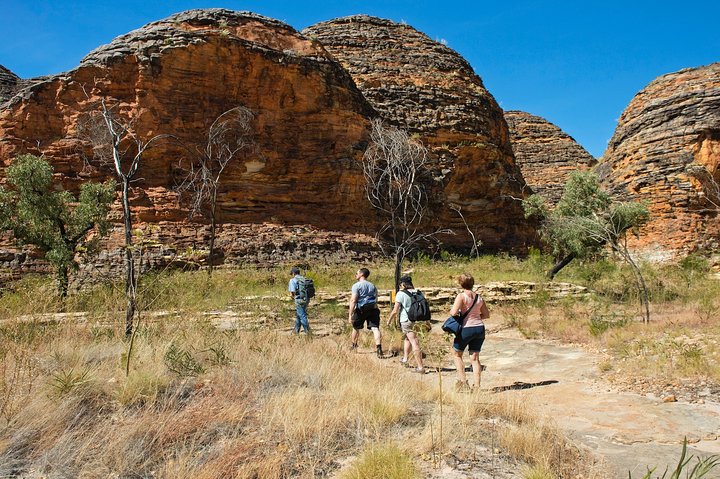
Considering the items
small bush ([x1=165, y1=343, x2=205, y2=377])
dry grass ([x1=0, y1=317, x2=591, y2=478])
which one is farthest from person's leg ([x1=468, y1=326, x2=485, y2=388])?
small bush ([x1=165, y1=343, x2=205, y2=377])

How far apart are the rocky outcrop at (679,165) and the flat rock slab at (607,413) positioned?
67.0ft

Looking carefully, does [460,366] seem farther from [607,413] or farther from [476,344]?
[607,413]

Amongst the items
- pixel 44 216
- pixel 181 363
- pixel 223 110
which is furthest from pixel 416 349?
pixel 223 110

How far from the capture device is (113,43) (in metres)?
19.9

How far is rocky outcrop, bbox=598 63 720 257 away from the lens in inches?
950

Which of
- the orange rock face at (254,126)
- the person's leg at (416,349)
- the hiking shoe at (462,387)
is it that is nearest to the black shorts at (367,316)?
the person's leg at (416,349)

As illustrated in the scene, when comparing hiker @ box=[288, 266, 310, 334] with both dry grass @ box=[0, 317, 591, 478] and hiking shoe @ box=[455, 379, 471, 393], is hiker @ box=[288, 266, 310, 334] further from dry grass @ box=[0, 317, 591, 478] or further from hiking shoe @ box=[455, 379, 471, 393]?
hiking shoe @ box=[455, 379, 471, 393]

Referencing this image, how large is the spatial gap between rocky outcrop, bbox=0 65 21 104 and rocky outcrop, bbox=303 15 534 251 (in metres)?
17.4

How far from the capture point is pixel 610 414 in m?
5.03

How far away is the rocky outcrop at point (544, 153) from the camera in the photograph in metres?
40.5

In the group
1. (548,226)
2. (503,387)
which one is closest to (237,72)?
(548,226)

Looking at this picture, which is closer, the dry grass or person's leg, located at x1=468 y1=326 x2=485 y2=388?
the dry grass

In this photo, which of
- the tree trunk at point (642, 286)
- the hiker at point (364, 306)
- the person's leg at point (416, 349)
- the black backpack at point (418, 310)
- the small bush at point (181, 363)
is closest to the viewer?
the small bush at point (181, 363)

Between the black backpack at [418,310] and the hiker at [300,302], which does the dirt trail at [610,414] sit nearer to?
the black backpack at [418,310]
